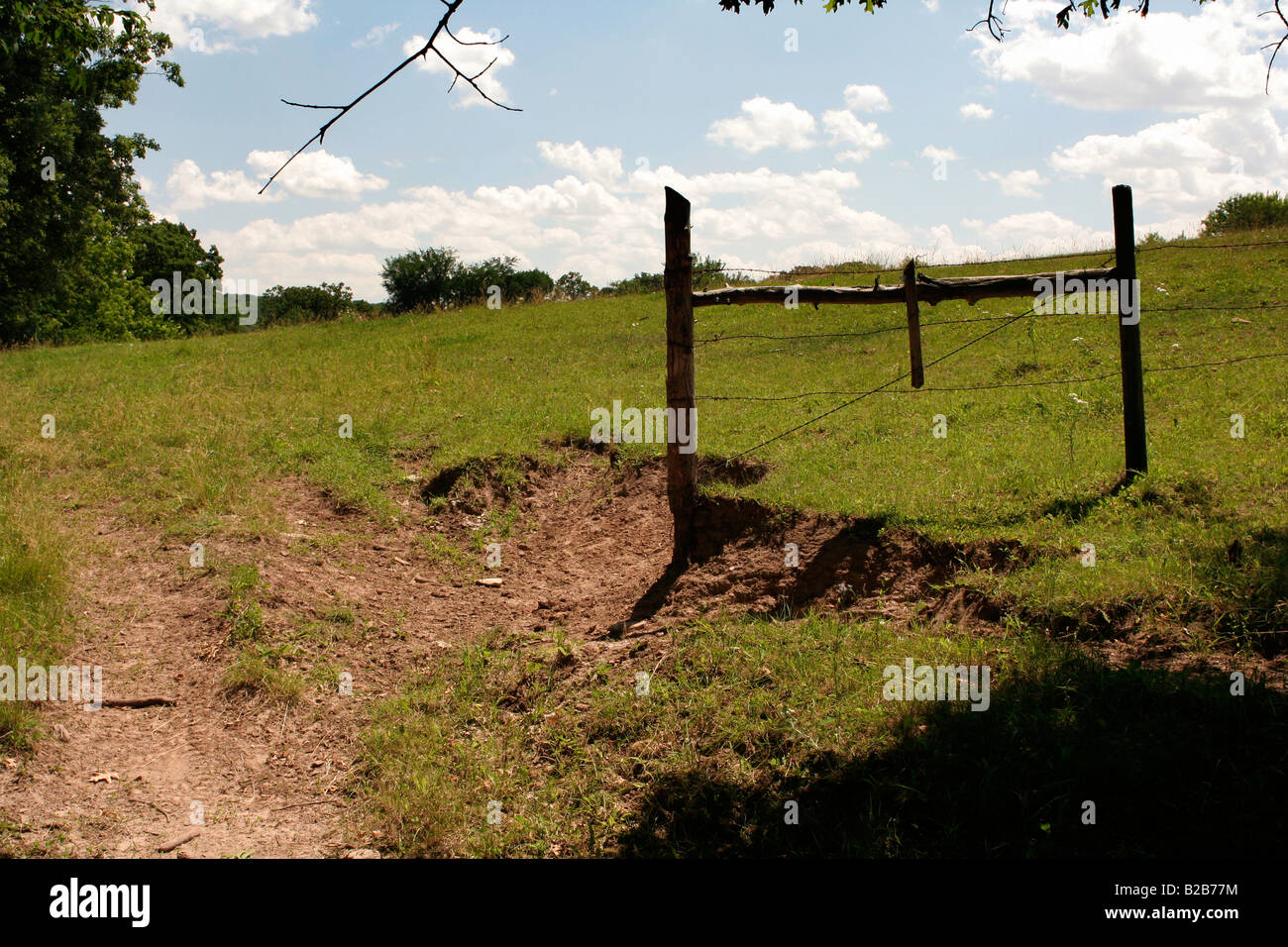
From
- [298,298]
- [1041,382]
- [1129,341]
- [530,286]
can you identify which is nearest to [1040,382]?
[1041,382]

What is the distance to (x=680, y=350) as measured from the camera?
281 inches

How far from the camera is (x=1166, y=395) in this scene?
8.83 metres

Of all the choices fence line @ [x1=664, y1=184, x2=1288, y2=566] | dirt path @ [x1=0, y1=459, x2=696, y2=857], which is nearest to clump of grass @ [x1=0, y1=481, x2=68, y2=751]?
dirt path @ [x1=0, y1=459, x2=696, y2=857]

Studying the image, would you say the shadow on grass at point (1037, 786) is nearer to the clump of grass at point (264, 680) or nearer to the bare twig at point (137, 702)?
the clump of grass at point (264, 680)

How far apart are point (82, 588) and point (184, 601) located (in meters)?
0.81

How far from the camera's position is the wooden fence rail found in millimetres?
6668

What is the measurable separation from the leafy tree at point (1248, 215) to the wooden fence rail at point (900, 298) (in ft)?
56.9

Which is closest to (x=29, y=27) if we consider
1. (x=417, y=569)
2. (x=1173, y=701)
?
(x=417, y=569)

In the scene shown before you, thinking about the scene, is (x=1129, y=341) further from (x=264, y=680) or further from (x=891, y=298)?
(x=264, y=680)

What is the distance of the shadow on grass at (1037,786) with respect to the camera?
3.65 metres

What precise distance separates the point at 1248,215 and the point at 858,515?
2200cm

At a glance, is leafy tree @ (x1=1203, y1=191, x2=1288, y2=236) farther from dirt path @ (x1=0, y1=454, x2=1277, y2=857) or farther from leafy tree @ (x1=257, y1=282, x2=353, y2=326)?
leafy tree @ (x1=257, y1=282, x2=353, y2=326)

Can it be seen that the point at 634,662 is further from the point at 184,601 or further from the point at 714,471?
the point at 184,601
